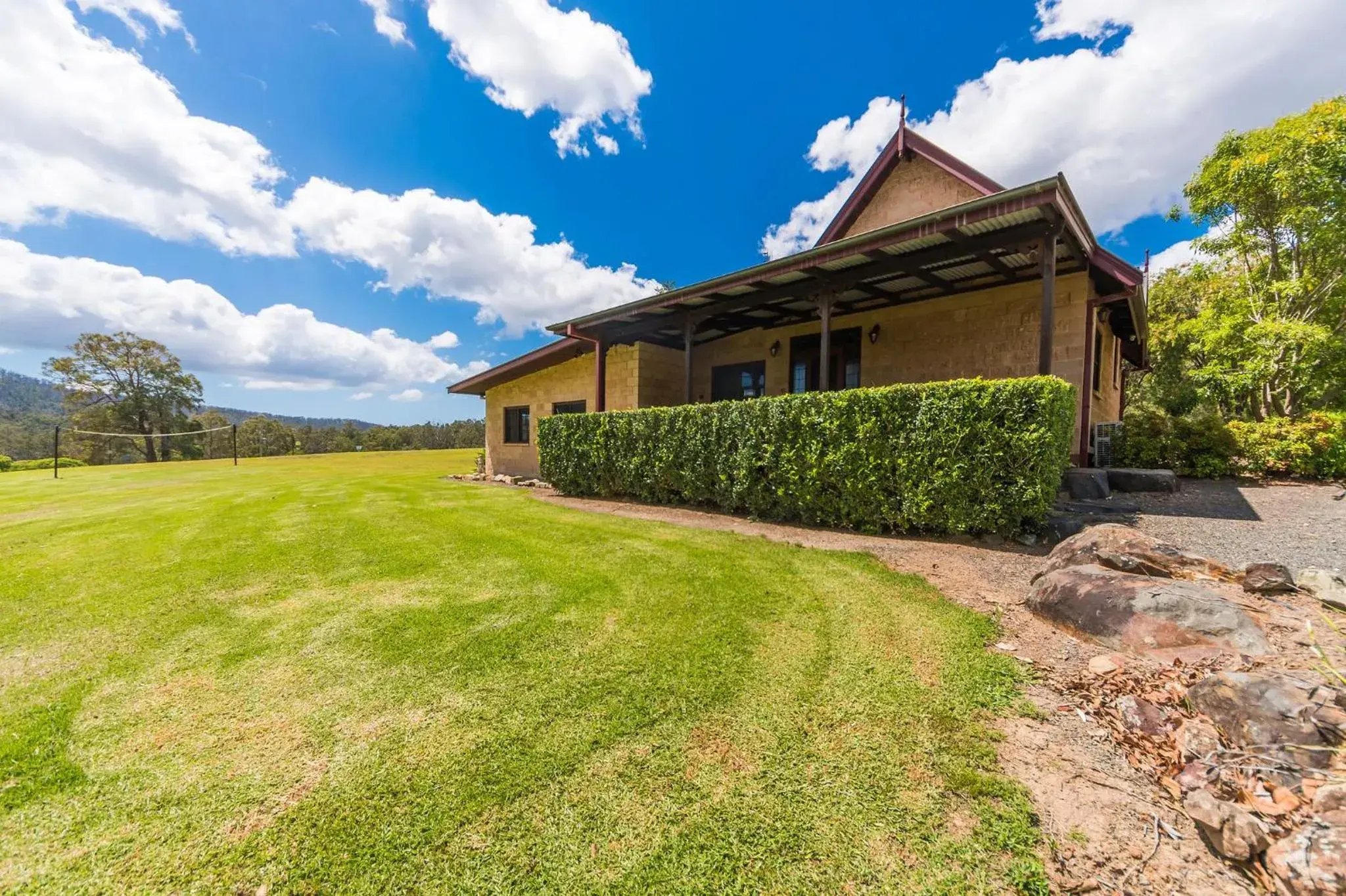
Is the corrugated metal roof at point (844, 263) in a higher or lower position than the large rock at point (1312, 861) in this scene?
higher

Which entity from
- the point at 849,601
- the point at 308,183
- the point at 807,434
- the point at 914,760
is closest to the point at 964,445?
the point at 807,434

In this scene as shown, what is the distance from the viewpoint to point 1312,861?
1.36 m

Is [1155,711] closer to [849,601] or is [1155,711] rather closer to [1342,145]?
[849,601]

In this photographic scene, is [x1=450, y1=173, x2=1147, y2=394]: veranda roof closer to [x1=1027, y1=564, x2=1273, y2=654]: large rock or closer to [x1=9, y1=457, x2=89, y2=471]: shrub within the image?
[x1=1027, y1=564, x2=1273, y2=654]: large rock

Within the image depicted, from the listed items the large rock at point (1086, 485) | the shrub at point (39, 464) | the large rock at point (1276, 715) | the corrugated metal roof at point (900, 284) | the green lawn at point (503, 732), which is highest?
the corrugated metal roof at point (900, 284)

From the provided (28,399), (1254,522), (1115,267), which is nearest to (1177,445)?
(1115,267)

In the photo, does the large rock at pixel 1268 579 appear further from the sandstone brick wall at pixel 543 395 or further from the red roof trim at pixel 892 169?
the sandstone brick wall at pixel 543 395

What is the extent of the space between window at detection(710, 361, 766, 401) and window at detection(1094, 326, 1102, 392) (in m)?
6.67

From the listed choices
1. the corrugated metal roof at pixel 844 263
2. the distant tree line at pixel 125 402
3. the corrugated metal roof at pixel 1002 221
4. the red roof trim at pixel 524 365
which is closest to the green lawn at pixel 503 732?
the corrugated metal roof at pixel 1002 221

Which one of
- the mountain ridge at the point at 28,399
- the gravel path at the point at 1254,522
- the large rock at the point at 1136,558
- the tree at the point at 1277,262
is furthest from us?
the mountain ridge at the point at 28,399

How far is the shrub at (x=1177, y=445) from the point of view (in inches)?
324

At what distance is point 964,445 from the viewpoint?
554cm

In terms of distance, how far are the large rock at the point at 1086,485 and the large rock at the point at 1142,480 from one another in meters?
0.50

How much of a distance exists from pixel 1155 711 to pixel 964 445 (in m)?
3.69
